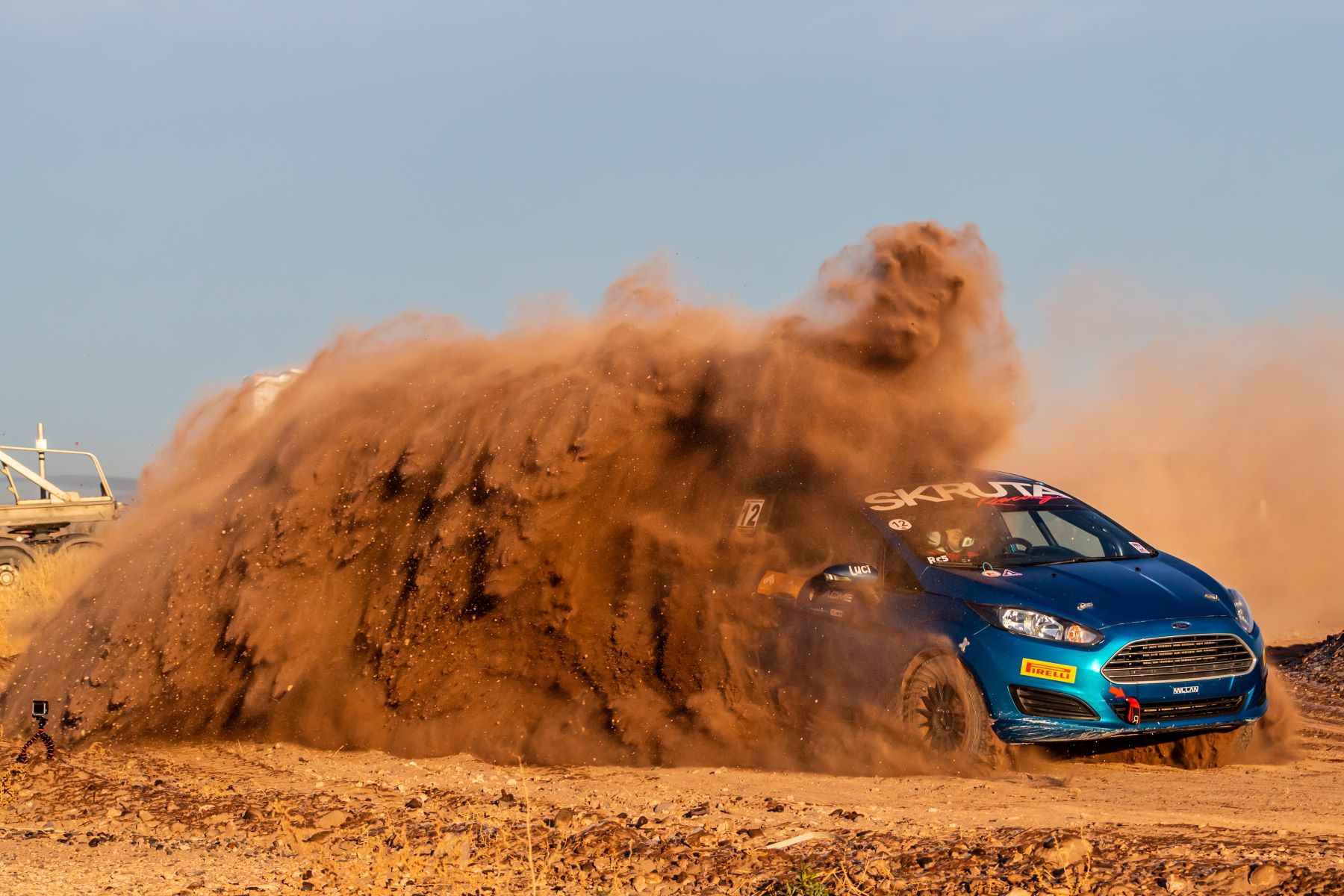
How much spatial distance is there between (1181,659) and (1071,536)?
60.0 inches

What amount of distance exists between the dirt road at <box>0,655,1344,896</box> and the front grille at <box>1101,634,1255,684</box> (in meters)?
0.55

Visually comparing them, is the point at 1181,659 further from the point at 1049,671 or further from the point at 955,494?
the point at 955,494

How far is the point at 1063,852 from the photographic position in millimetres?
4676

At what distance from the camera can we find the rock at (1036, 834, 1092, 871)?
15.2 ft

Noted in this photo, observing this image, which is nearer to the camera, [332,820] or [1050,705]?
[332,820]

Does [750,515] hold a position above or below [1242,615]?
above

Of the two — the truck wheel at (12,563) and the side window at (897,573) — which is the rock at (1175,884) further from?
the truck wheel at (12,563)

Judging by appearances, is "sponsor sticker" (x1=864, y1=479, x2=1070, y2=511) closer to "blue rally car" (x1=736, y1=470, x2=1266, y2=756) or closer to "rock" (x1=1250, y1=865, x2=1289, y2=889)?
"blue rally car" (x1=736, y1=470, x2=1266, y2=756)

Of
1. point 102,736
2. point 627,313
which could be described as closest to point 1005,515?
point 627,313

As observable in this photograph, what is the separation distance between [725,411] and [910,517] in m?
1.72

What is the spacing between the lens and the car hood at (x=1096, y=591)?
6.65 m

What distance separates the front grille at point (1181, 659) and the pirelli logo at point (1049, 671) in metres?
0.16

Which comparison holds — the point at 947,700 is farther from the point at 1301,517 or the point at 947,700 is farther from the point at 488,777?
the point at 1301,517

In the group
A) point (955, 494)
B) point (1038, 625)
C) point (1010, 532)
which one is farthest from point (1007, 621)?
point (955, 494)
